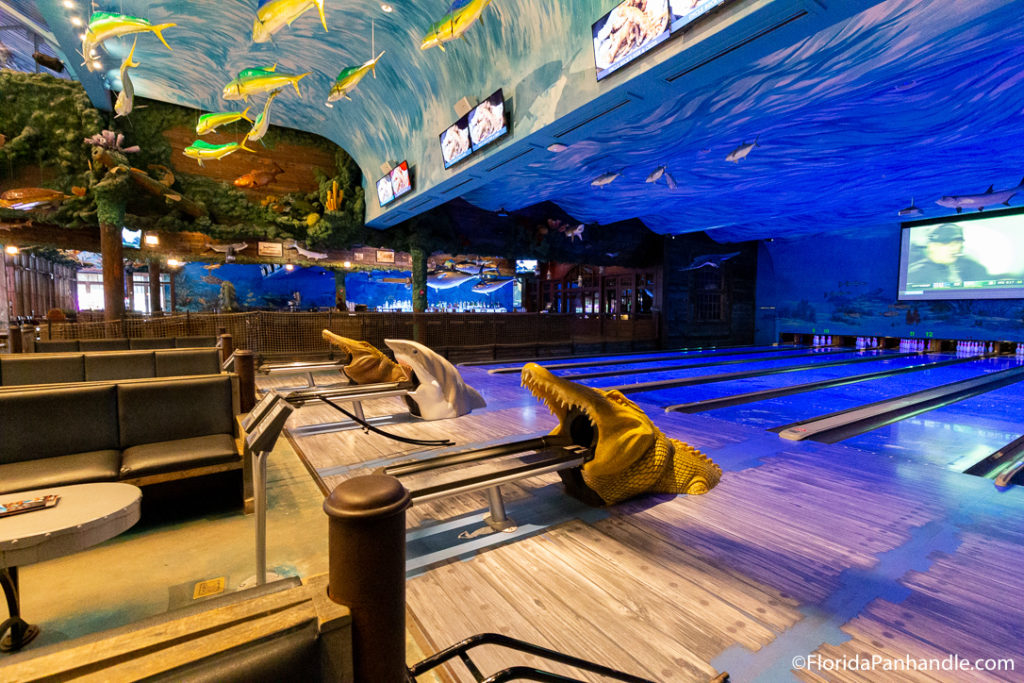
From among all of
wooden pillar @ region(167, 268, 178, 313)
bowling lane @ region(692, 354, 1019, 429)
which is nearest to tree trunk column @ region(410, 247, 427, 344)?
bowling lane @ region(692, 354, 1019, 429)

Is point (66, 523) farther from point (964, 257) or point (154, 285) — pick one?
point (964, 257)

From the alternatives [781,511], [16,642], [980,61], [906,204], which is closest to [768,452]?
[781,511]

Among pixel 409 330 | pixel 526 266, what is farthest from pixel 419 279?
pixel 526 266

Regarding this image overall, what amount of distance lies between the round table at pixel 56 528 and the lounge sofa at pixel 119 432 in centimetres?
61

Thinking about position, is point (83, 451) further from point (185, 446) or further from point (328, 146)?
point (328, 146)

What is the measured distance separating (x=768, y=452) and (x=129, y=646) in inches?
178

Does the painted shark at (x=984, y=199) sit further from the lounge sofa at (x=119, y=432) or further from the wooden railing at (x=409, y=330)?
the lounge sofa at (x=119, y=432)

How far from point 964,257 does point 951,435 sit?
1176cm

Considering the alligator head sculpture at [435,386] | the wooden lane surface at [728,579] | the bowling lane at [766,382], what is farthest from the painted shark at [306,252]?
the wooden lane surface at [728,579]

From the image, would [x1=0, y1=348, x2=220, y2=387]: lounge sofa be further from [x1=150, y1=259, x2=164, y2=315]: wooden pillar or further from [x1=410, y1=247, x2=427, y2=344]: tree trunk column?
[x1=150, y1=259, x2=164, y2=315]: wooden pillar

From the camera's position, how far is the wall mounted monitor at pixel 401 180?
9.29 m

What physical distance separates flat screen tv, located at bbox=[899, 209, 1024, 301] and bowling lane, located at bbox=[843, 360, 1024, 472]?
8570 mm

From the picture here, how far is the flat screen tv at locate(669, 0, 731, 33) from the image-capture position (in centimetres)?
367

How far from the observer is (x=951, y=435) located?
474cm
